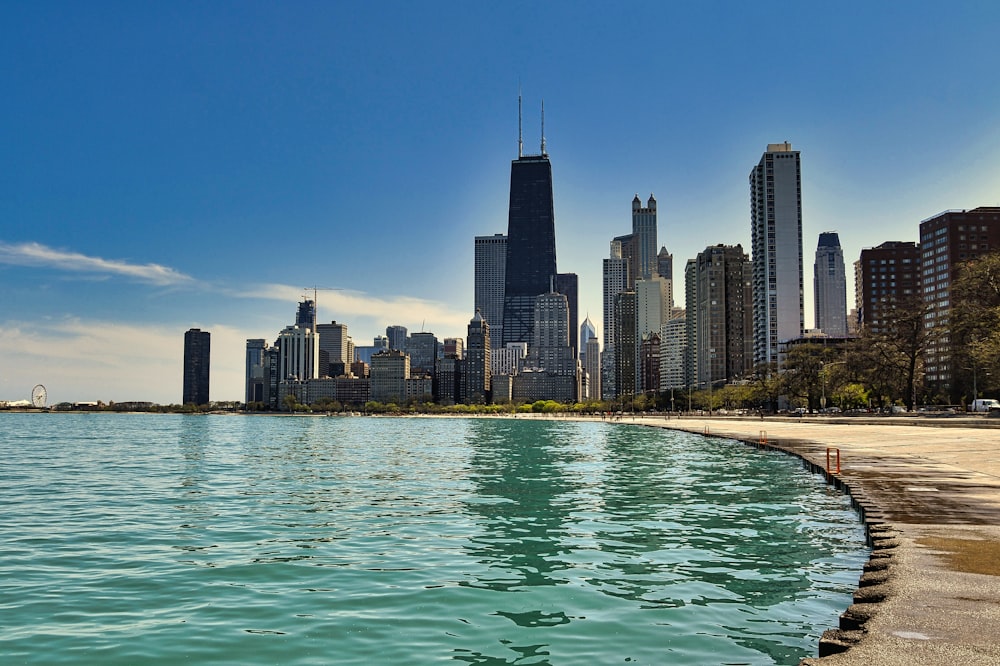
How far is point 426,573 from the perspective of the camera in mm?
17203

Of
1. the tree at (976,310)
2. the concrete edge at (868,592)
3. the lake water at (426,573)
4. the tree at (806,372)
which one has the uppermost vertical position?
the tree at (976,310)

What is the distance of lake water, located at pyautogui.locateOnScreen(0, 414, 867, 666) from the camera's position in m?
12.1

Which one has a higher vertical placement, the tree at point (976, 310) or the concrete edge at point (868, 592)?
the tree at point (976, 310)

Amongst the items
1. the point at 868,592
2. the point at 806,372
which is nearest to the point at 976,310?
the point at 806,372

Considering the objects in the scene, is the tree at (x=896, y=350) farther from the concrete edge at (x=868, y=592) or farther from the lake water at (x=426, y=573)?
the concrete edge at (x=868, y=592)

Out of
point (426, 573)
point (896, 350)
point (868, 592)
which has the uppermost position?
point (896, 350)

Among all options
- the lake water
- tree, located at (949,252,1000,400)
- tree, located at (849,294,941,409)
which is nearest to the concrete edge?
the lake water

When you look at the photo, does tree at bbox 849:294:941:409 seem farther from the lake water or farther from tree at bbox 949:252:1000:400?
the lake water

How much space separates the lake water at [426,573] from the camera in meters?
12.1

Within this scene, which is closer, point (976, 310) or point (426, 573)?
point (426, 573)

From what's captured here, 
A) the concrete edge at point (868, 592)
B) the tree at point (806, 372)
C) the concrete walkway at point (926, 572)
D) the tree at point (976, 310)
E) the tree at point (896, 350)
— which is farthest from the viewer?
the tree at point (806, 372)

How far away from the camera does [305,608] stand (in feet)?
46.9

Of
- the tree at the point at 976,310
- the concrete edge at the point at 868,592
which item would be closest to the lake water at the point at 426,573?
the concrete edge at the point at 868,592

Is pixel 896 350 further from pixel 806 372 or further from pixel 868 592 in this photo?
pixel 868 592
